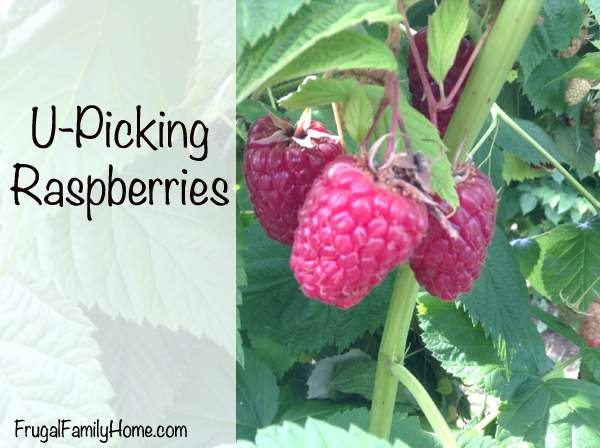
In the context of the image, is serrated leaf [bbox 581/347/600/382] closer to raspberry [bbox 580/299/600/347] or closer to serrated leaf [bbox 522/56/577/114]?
raspberry [bbox 580/299/600/347]

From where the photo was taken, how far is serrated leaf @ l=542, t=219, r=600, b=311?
116 centimetres

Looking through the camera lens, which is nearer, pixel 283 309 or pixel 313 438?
pixel 313 438

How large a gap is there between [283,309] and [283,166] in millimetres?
440

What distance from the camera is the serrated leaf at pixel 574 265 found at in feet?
3.82

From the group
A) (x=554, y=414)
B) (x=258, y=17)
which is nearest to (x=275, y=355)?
(x=554, y=414)

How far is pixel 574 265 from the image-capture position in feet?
3.93

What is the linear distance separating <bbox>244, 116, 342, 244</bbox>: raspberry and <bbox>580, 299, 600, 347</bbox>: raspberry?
774 mm

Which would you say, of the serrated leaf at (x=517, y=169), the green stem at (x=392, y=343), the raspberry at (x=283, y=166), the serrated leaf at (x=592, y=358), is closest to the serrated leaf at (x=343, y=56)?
the raspberry at (x=283, y=166)

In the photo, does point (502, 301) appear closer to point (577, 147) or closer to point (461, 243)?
point (461, 243)

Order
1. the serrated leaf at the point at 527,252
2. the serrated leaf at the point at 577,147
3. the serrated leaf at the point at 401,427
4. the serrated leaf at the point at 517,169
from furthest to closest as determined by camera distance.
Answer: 1. the serrated leaf at the point at 517,169
2. the serrated leaf at the point at 577,147
3. the serrated leaf at the point at 527,252
4. the serrated leaf at the point at 401,427

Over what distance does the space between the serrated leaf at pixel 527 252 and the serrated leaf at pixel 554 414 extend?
0.92ft

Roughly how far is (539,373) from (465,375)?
0.42 feet

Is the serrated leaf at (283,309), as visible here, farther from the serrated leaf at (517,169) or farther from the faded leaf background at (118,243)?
the serrated leaf at (517,169)

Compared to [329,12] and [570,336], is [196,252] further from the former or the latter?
[570,336]
